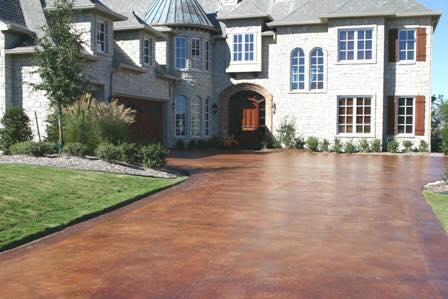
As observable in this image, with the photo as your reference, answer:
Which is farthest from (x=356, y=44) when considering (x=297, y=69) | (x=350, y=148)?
(x=350, y=148)

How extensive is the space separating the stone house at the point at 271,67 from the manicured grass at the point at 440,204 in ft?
42.4

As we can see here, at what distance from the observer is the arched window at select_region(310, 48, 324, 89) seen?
25.1m

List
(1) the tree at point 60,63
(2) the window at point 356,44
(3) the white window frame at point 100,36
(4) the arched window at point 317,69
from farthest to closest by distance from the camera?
(4) the arched window at point 317,69 < (2) the window at point 356,44 < (3) the white window frame at point 100,36 < (1) the tree at point 60,63

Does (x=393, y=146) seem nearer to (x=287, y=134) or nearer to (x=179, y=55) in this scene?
(x=287, y=134)

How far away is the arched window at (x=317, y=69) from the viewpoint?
987 inches

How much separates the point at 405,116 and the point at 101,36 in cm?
1450

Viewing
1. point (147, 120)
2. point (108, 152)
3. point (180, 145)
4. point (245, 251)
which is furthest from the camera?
point (180, 145)

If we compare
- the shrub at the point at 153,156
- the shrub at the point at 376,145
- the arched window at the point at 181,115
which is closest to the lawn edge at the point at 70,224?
the shrub at the point at 153,156

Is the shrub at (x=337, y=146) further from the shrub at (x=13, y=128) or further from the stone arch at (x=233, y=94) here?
the shrub at (x=13, y=128)

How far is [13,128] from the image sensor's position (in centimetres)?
1681

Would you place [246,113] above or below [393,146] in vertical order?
above

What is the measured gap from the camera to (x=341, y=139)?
2428 cm

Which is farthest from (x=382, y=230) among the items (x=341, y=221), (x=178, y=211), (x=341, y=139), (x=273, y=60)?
(x=273, y=60)

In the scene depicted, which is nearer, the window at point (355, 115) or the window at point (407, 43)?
the window at point (407, 43)
